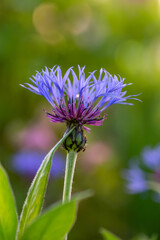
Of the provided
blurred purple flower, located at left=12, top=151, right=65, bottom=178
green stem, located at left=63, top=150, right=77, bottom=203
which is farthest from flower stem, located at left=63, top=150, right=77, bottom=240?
blurred purple flower, located at left=12, top=151, right=65, bottom=178

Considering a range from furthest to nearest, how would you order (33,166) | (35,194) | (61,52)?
1. (61,52)
2. (33,166)
3. (35,194)

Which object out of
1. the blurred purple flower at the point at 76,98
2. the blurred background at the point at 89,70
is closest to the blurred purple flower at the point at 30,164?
the blurred background at the point at 89,70

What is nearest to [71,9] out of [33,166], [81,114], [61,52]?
[61,52]

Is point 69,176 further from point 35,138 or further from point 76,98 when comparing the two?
point 35,138

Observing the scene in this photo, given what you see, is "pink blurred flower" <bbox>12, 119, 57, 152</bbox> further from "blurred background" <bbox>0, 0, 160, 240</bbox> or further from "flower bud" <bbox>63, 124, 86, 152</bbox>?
"flower bud" <bbox>63, 124, 86, 152</bbox>

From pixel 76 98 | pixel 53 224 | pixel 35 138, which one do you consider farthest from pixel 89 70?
pixel 53 224

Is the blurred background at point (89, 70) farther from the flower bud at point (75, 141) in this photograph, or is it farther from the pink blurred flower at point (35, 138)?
the flower bud at point (75, 141)

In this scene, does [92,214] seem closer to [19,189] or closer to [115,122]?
[19,189]
